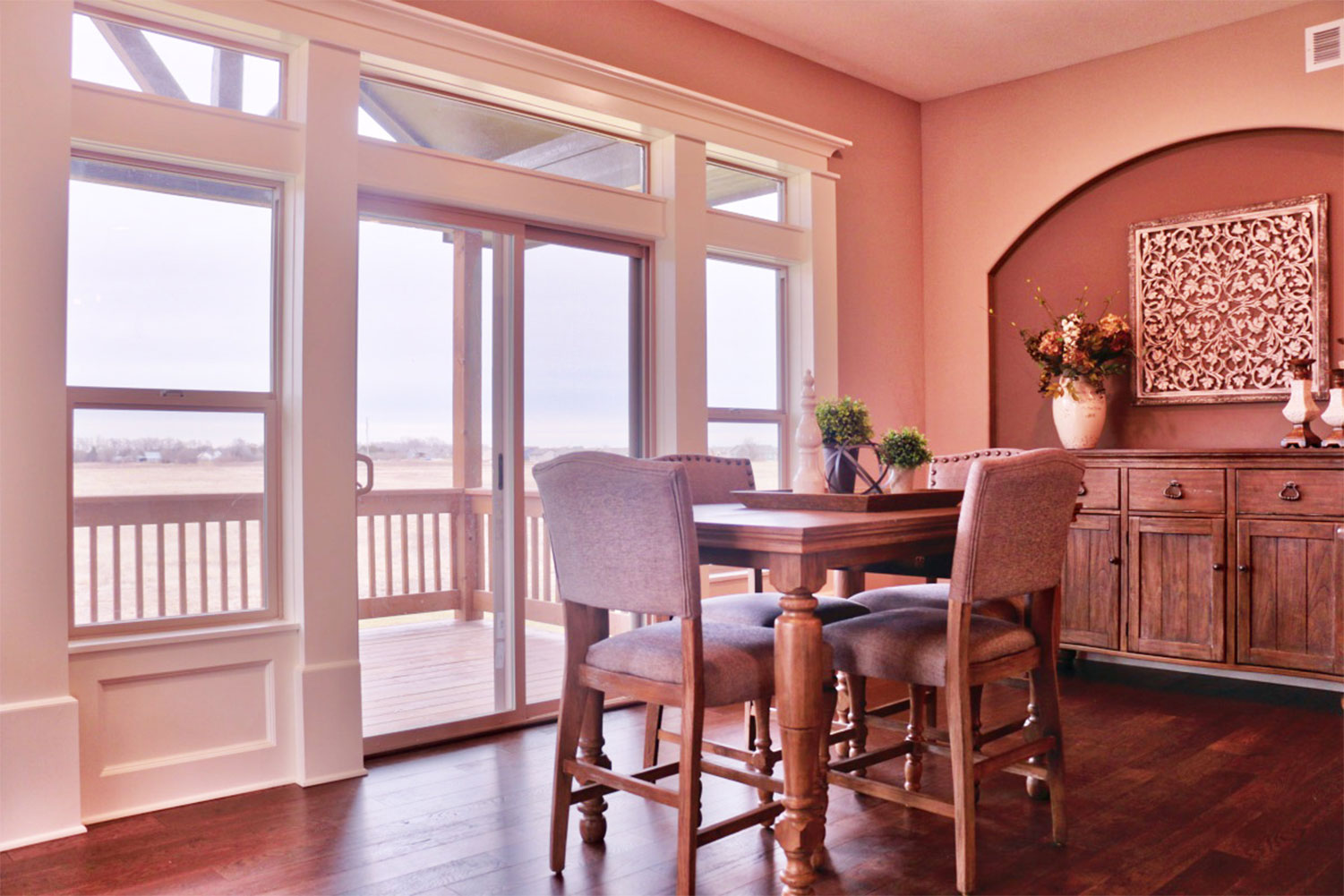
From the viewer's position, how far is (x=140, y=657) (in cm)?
297

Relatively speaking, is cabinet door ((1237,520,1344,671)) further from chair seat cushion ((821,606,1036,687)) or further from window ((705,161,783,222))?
window ((705,161,783,222))

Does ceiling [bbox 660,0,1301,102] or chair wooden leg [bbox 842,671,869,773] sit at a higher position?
ceiling [bbox 660,0,1301,102]

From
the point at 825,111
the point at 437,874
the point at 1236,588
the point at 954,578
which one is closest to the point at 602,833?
the point at 437,874

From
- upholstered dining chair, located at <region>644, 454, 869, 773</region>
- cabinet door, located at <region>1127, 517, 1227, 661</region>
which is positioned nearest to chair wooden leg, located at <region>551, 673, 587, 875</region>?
upholstered dining chair, located at <region>644, 454, 869, 773</region>

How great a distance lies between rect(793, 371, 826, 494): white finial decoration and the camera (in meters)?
2.84

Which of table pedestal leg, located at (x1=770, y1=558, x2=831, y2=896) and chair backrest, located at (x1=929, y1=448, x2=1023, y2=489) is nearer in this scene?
table pedestal leg, located at (x1=770, y1=558, x2=831, y2=896)

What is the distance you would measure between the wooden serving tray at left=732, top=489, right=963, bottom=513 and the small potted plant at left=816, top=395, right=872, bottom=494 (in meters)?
0.13

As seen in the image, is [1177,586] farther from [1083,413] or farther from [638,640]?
[638,640]

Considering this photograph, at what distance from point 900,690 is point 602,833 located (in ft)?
6.98

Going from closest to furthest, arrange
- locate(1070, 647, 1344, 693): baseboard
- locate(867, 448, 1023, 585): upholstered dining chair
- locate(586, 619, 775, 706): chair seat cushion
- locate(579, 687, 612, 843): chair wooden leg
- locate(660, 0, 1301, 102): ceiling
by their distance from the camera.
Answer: locate(586, 619, 775, 706): chair seat cushion < locate(579, 687, 612, 843): chair wooden leg < locate(867, 448, 1023, 585): upholstered dining chair < locate(1070, 647, 1344, 693): baseboard < locate(660, 0, 1301, 102): ceiling

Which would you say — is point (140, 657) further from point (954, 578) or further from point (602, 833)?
point (954, 578)

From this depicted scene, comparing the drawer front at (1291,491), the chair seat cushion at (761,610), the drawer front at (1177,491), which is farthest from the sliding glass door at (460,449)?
the drawer front at (1291,491)

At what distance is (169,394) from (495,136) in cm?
156

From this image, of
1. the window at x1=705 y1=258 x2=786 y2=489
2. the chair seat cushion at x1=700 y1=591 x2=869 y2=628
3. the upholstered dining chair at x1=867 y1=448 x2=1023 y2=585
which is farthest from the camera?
the window at x1=705 y1=258 x2=786 y2=489
